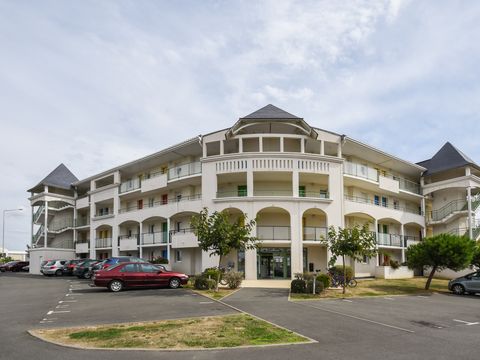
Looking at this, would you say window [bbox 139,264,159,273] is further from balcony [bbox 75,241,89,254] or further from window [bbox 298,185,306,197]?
balcony [bbox 75,241,89,254]

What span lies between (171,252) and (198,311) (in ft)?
74.7

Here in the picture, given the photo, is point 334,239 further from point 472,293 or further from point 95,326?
point 95,326

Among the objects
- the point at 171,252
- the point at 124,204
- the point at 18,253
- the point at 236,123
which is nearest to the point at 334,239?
the point at 236,123

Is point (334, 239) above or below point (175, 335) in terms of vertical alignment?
above

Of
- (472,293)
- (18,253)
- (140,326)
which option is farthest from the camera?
(18,253)

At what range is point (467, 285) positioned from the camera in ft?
80.2

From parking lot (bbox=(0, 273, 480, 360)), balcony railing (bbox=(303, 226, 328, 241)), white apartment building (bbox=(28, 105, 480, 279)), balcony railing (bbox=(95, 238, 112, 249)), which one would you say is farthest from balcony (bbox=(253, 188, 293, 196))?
balcony railing (bbox=(95, 238, 112, 249))

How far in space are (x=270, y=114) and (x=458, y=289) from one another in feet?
56.6

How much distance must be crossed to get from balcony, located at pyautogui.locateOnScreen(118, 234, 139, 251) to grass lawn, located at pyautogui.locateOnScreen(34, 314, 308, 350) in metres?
27.9

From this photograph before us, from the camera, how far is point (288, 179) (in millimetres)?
32625

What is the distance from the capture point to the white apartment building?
30.7 metres

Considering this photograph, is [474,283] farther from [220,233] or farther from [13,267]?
[13,267]

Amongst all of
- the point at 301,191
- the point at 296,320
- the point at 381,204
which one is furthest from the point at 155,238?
the point at 296,320

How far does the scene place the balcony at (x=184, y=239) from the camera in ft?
107
